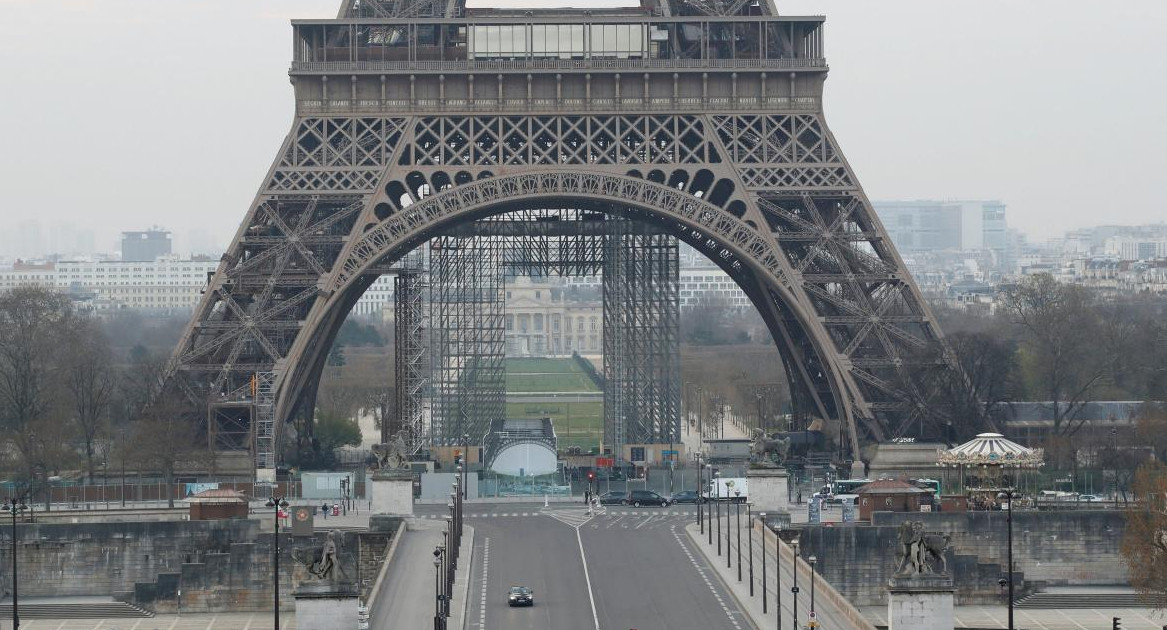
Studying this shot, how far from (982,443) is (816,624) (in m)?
28.3

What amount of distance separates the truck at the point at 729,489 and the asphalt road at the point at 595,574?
5.26ft

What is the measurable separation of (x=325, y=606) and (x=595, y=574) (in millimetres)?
15673

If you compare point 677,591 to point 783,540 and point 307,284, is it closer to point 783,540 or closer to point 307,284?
point 783,540

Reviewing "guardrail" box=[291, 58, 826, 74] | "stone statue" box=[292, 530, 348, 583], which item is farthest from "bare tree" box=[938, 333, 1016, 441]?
"stone statue" box=[292, 530, 348, 583]

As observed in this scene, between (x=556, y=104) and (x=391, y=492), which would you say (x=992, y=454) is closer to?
(x=391, y=492)

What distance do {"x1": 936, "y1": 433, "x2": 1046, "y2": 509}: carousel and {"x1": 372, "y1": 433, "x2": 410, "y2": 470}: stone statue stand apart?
60.9 feet

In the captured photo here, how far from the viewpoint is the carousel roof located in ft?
280

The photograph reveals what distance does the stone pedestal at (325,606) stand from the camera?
5656 cm

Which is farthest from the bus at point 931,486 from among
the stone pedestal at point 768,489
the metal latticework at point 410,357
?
the metal latticework at point 410,357

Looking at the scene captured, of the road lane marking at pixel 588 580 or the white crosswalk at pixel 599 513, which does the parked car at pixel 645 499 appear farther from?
the road lane marking at pixel 588 580

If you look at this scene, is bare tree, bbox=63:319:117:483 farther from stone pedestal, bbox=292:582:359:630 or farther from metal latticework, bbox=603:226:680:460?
stone pedestal, bbox=292:582:359:630

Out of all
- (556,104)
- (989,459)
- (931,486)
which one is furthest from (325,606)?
(556,104)

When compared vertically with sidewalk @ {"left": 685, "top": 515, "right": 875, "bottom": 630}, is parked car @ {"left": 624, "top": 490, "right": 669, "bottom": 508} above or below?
above

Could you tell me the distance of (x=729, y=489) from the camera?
3484 inches
